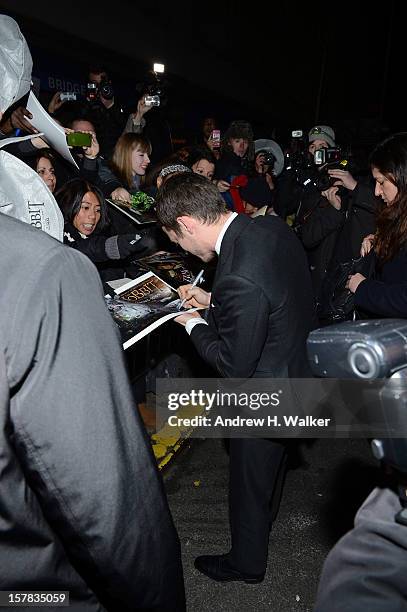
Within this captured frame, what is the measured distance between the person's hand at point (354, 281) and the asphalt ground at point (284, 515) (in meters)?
1.24

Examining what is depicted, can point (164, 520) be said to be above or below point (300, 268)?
below

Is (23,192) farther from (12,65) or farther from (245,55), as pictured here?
(245,55)

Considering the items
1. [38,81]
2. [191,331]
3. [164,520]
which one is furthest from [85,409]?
[38,81]

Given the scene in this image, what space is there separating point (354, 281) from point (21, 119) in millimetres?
2067

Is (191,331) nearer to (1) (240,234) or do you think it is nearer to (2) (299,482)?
(1) (240,234)

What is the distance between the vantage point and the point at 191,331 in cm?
247

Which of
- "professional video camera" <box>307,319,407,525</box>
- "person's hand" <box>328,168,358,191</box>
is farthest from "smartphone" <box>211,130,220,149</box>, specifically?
"professional video camera" <box>307,319,407,525</box>

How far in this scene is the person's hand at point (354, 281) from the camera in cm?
314

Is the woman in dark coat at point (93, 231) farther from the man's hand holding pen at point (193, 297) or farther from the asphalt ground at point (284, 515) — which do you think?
the asphalt ground at point (284, 515)

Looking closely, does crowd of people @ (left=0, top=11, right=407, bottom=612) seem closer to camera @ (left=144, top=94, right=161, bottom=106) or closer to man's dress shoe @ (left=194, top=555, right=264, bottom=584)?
man's dress shoe @ (left=194, top=555, right=264, bottom=584)

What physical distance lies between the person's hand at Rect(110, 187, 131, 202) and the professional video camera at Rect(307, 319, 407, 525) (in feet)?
11.0

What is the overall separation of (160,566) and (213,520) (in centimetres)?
225

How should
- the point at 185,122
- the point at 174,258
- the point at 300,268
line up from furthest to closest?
the point at 185,122
the point at 174,258
the point at 300,268

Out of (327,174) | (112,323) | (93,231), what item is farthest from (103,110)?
(112,323)
